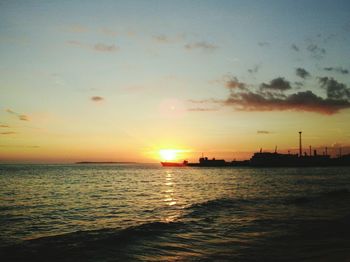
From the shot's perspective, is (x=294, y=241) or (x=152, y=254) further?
(x=294, y=241)

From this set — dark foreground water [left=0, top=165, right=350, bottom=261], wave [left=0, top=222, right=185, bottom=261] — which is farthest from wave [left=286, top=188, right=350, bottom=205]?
wave [left=0, top=222, right=185, bottom=261]

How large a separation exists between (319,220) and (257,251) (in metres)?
9.94

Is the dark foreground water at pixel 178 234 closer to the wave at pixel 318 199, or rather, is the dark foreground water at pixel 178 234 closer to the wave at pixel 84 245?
the wave at pixel 84 245

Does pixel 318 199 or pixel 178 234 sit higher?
pixel 178 234

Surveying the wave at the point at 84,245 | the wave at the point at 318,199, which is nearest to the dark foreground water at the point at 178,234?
the wave at the point at 84,245

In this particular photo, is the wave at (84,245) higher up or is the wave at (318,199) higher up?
the wave at (84,245)

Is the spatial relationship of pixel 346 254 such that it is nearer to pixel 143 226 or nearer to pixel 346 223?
pixel 346 223

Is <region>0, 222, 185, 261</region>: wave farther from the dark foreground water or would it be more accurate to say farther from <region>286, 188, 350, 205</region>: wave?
<region>286, 188, 350, 205</region>: wave

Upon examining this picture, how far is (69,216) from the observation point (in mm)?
25953

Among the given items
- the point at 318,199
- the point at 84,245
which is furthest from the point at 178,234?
the point at 318,199

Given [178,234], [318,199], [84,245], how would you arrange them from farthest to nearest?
1. [318,199]
2. [178,234]
3. [84,245]

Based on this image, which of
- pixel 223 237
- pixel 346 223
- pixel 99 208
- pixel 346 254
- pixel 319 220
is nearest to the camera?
pixel 346 254

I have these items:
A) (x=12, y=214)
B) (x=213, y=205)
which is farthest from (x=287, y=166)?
(x=12, y=214)

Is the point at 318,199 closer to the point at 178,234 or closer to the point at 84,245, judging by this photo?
the point at 178,234
